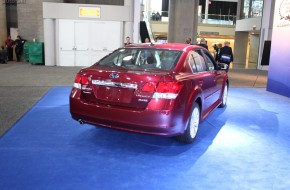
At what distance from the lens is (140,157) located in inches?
151

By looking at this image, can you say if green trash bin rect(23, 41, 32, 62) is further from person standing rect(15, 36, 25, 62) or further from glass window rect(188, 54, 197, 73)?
glass window rect(188, 54, 197, 73)

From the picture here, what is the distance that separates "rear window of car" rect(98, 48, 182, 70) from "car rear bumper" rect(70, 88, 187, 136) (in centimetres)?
72

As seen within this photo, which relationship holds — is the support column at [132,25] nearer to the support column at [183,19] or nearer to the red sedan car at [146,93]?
the support column at [183,19]

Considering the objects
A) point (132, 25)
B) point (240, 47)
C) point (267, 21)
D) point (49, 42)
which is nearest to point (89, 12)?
point (132, 25)

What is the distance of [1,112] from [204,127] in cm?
381

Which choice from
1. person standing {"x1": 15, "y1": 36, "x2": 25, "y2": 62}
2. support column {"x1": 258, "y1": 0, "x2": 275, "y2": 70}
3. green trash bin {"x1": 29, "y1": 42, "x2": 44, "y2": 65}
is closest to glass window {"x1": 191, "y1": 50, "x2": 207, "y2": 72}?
green trash bin {"x1": 29, "y1": 42, "x2": 44, "y2": 65}

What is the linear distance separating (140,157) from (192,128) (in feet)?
3.06

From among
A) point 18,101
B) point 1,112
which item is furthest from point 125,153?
point 18,101

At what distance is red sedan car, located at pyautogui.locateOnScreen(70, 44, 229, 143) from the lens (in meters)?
3.68

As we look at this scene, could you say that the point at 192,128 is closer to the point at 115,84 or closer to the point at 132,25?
the point at 115,84

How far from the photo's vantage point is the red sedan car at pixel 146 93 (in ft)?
12.1

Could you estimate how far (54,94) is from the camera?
25.5 feet

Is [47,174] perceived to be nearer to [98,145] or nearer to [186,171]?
[98,145]

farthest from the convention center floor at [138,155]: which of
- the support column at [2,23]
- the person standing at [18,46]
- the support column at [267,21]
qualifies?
the support column at [2,23]
